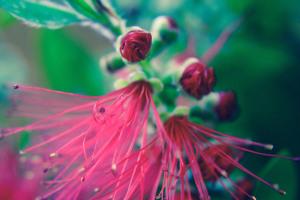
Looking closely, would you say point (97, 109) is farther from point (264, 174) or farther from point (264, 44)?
point (264, 44)

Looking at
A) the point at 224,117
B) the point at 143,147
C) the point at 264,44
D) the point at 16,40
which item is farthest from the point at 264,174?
the point at 16,40

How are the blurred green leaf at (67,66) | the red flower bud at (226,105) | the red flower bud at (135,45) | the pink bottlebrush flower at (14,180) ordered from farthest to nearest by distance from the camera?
the blurred green leaf at (67,66) < the pink bottlebrush flower at (14,180) < the red flower bud at (226,105) < the red flower bud at (135,45)

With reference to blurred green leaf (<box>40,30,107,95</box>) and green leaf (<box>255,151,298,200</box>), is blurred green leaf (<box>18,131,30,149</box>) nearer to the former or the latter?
blurred green leaf (<box>40,30,107,95</box>)

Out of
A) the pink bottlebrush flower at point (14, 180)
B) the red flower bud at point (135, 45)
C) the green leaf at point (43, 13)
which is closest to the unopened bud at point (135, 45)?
the red flower bud at point (135, 45)

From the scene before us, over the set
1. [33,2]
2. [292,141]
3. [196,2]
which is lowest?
[292,141]

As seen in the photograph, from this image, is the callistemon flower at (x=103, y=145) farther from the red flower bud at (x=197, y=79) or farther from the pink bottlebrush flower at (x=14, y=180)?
the pink bottlebrush flower at (x=14, y=180)

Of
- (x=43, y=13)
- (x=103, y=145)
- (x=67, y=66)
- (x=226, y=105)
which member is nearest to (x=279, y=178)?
(x=226, y=105)
